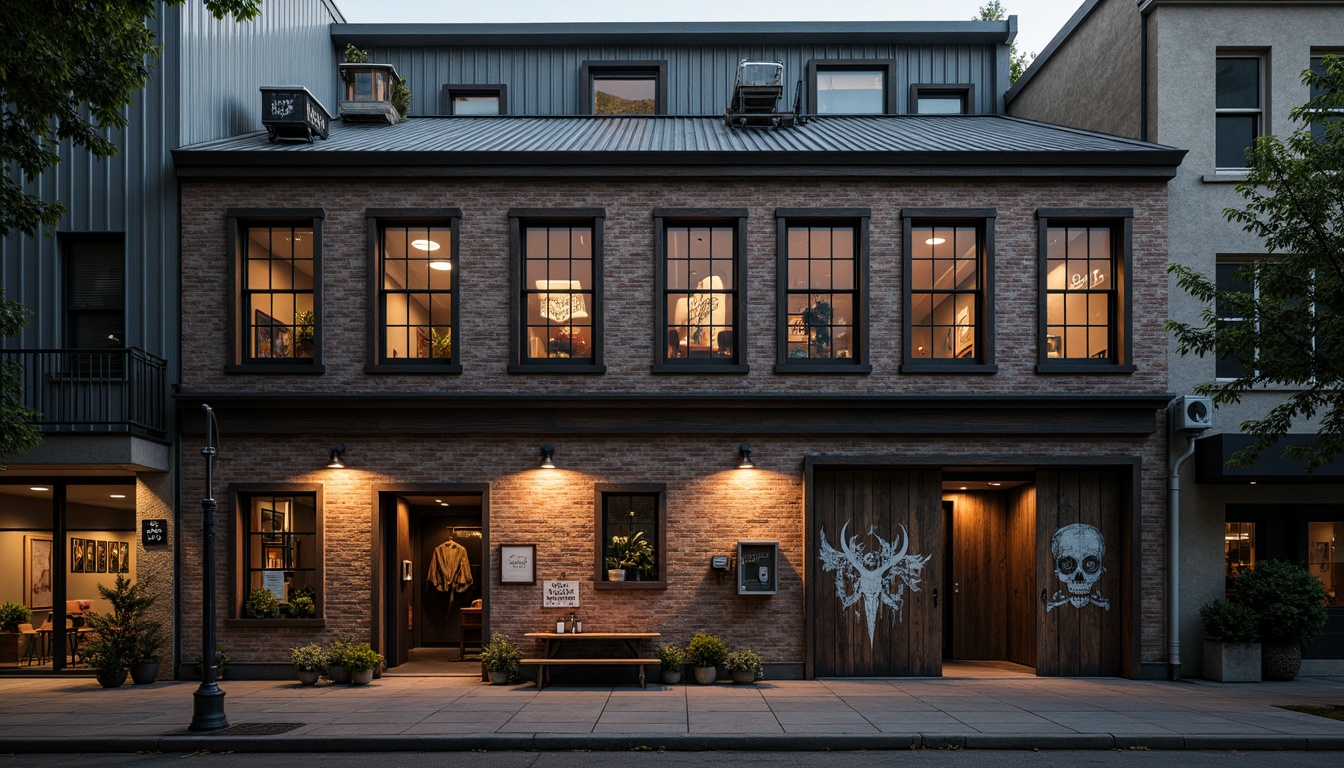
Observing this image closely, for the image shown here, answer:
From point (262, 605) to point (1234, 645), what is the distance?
47.5ft

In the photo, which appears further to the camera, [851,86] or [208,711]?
[851,86]

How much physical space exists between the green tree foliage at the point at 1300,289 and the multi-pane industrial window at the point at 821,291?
15.0ft

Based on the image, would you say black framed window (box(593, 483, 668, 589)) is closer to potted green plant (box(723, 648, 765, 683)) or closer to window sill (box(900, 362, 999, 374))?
potted green plant (box(723, 648, 765, 683))

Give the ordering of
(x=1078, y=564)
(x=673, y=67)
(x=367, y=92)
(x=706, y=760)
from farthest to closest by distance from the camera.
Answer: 1. (x=673, y=67)
2. (x=367, y=92)
3. (x=1078, y=564)
4. (x=706, y=760)

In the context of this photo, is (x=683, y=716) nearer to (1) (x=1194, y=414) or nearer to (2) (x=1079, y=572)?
(2) (x=1079, y=572)

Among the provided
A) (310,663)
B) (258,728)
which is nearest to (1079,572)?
(310,663)

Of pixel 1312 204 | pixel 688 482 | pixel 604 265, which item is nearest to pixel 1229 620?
pixel 1312 204

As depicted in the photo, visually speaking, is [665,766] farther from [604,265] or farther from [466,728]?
[604,265]

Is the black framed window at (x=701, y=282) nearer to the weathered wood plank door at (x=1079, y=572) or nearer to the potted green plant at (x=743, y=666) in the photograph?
the potted green plant at (x=743, y=666)

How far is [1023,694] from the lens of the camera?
13.2 meters

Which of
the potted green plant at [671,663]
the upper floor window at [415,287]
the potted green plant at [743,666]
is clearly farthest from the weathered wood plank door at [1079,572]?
the upper floor window at [415,287]

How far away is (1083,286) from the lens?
15.3m

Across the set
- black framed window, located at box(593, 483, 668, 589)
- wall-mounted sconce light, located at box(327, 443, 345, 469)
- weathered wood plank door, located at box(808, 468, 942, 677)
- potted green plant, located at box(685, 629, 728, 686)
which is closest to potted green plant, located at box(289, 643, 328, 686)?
wall-mounted sconce light, located at box(327, 443, 345, 469)

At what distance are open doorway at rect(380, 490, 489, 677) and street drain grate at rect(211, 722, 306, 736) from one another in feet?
13.0
